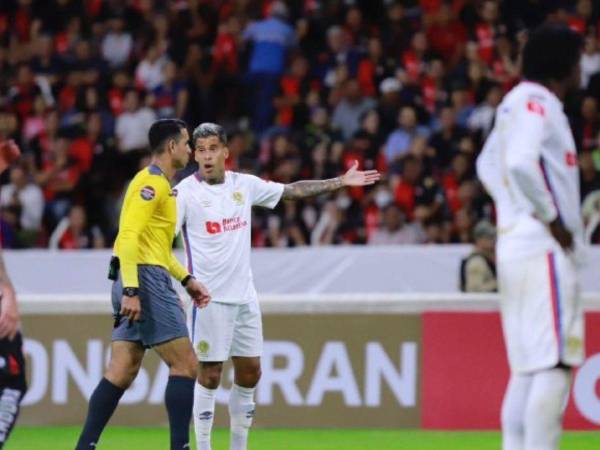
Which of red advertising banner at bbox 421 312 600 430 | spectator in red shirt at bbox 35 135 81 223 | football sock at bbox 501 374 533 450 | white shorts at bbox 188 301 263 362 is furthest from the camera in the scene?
spectator in red shirt at bbox 35 135 81 223

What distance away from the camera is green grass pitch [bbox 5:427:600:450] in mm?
10383

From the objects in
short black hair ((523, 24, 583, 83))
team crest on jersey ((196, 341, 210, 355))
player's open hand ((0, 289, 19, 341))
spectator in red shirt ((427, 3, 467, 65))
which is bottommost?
team crest on jersey ((196, 341, 210, 355))

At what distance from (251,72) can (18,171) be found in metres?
3.10

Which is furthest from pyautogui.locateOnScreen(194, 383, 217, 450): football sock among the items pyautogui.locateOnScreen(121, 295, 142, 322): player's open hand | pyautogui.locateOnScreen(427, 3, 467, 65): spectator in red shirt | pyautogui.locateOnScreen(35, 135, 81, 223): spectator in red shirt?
pyautogui.locateOnScreen(427, 3, 467, 65): spectator in red shirt

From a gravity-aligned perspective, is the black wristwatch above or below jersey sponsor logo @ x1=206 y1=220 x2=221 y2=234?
below

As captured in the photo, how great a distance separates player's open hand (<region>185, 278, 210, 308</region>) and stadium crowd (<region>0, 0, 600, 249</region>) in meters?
6.55

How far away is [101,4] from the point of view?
64.8 feet

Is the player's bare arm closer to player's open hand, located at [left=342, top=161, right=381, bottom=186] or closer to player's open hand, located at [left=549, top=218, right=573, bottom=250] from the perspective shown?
player's open hand, located at [left=549, top=218, right=573, bottom=250]

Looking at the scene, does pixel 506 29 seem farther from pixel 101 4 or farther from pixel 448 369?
pixel 448 369

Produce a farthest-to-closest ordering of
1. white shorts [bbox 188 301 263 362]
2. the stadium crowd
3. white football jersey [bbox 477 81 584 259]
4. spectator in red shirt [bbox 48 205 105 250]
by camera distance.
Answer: spectator in red shirt [bbox 48 205 105 250] → the stadium crowd → white shorts [bbox 188 301 263 362] → white football jersey [bbox 477 81 584 259]

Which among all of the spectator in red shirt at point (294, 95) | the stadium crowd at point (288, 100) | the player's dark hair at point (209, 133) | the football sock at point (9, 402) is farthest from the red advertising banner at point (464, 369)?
the spectator in red shirt at point (294, 95)

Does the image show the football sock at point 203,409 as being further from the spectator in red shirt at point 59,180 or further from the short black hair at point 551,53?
the spectator in red shirt at point 59,180

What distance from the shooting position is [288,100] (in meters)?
17.3

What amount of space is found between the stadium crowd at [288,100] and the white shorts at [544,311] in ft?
27.5
